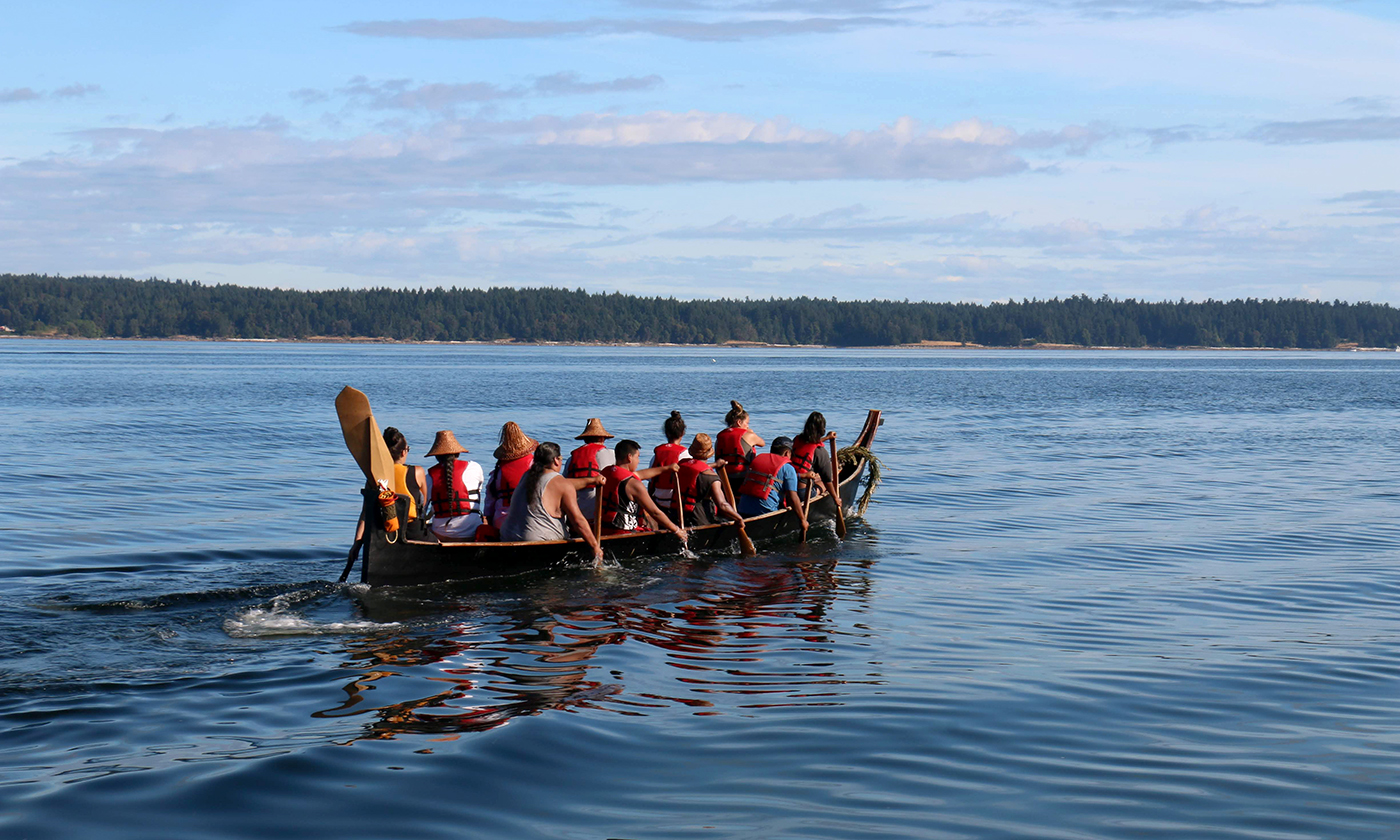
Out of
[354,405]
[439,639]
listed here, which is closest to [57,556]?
[354,405]

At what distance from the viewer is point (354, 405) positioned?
11.7 meters

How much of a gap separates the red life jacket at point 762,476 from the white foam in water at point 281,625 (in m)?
6.40

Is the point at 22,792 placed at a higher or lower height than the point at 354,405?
lower

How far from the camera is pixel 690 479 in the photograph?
15.4 metres

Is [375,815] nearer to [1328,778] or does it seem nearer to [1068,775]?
[1068,775]

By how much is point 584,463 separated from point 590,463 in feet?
0.23

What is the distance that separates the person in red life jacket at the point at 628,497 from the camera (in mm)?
13781

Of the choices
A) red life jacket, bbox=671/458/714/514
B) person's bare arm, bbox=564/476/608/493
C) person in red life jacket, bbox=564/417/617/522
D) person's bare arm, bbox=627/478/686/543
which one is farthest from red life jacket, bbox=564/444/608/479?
red life jacket, bbox=671/458/714/514

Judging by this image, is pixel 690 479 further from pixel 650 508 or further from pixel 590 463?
pixel 590 463

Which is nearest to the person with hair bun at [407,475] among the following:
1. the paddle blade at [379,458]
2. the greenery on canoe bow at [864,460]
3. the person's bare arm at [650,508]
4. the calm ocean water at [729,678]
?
the paddle blade at [379,458]

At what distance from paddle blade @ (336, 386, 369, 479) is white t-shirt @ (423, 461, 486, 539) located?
1439mm

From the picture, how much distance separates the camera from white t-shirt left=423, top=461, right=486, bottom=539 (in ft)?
43.3

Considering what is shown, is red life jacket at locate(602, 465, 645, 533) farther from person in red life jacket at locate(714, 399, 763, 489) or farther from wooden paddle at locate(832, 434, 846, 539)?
wooden paddle at locate(832, 434, 846, 539)

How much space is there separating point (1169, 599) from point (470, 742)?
797cm
